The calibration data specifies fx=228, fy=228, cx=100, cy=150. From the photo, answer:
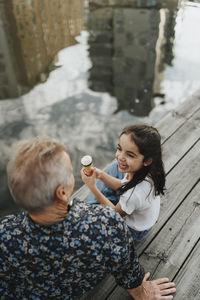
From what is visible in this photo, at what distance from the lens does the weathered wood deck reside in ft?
6.10

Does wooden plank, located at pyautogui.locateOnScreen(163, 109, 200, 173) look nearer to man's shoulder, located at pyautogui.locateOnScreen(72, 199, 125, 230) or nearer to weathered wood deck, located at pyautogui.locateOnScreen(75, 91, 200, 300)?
weathered wood deck, located at pyautogui.locateOnScreen(75, 91, 200, 300)

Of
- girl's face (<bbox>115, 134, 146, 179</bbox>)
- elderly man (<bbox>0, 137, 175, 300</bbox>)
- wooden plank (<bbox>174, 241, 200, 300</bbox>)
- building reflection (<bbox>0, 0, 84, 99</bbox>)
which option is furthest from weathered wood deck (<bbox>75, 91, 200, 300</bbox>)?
building reflection (<bbox>0, 0, 84, 99</bbox>)

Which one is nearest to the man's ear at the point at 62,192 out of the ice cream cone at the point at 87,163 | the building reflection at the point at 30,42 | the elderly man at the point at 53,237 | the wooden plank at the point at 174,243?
the elderly man at the point at 53,237

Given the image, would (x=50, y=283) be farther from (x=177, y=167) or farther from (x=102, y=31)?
(x=102, y=31)

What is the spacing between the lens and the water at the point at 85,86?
586 cm

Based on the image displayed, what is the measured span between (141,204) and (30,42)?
1508 centimetres

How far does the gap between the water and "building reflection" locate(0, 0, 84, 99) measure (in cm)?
5

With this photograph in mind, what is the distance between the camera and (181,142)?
315 centimetres

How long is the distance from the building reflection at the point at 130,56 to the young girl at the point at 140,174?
200 inches

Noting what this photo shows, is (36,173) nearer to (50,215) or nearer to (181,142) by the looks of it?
(50,215)

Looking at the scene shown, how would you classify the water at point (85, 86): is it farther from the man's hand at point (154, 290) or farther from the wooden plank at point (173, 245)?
the man's hand at point (154, 290)

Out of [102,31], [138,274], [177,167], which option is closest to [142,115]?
[177,167]

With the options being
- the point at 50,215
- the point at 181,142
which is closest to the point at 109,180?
the point at 50,215

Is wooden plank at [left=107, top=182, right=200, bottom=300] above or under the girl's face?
under
